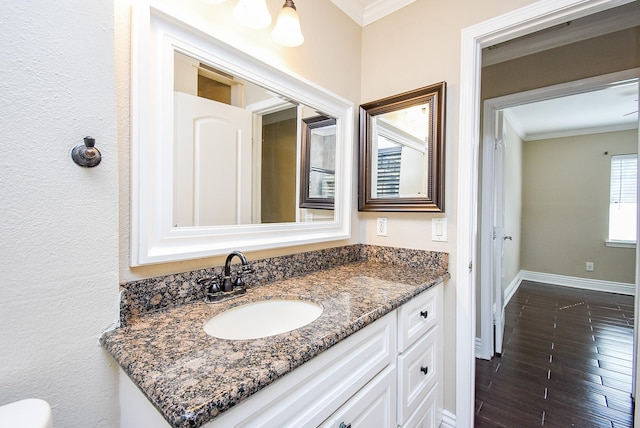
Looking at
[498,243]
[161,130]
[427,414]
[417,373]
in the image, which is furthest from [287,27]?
[498,243]

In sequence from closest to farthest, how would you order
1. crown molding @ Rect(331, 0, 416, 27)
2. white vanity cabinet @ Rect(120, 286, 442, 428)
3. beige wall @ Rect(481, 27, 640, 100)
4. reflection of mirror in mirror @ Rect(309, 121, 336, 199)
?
white vanity cabinet @ Rect(120, 286, 442, 428)
reflection of mirror in mirror @ Rect(309, 121, 336, 199)
crown molding @ Rect(331, 0, 416, 27)
beige wall @ Rect(481, 27, 640, 100)

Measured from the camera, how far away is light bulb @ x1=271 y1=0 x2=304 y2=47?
117cm

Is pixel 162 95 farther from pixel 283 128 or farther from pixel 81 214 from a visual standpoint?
pixel 283 128

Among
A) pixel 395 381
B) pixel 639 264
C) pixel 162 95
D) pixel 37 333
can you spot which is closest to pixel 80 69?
pixel 162 95

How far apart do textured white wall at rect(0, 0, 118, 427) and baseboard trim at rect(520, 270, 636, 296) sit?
5.76 metres

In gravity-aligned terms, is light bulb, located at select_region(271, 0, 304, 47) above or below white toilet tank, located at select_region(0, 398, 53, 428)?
above

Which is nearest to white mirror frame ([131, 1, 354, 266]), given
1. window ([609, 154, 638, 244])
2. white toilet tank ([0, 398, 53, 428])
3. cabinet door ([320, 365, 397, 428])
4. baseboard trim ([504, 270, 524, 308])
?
white toilet tank ([0, 398, 53, 428])

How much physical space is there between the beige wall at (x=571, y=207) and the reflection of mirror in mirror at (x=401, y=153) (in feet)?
14.7

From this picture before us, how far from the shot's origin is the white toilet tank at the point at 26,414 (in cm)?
54

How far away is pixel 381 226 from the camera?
1787mm

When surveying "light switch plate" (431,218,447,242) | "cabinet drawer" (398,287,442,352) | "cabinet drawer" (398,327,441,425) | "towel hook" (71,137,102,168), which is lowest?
"cabinet drawer" (398,327,441,425)

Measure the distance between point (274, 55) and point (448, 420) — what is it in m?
2.08

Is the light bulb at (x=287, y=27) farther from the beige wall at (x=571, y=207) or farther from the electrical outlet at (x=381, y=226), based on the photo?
the beige wall at (x=571, y=207)

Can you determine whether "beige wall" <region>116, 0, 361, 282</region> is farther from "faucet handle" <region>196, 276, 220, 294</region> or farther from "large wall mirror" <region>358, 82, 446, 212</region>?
"large wall mirror" <region>358, 82, 446, 212</region>
